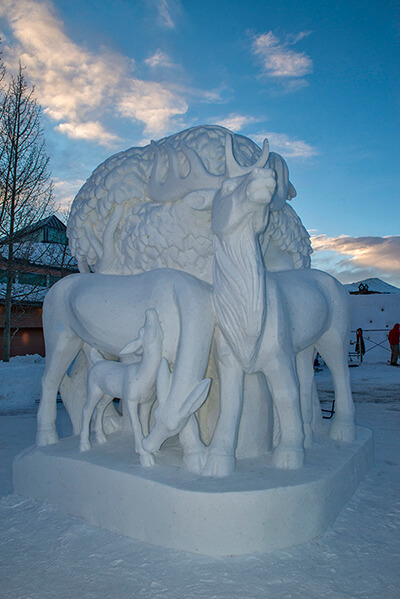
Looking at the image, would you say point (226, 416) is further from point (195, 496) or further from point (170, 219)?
point (170, 219)

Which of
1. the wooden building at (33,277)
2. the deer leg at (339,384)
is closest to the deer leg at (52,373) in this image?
the deer leg at (339,384)

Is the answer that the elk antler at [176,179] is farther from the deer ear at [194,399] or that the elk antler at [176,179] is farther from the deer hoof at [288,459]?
the deer hoof at [288,459]

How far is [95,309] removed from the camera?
9.62 feet

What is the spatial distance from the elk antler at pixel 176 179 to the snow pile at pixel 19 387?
5187mm

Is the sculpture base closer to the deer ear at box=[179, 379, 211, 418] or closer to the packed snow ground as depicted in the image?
the packed snow ground

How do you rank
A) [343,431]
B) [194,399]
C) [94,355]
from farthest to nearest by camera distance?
[343,431] < [94,355] < [194,399]

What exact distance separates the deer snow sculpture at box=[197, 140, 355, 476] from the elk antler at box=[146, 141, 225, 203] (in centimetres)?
33

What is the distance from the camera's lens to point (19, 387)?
→ 758cm

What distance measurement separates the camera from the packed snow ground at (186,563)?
6.28ft

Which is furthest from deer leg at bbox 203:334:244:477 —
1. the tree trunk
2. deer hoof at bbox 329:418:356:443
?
the tree trunk

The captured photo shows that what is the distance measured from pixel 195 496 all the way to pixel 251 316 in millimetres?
941

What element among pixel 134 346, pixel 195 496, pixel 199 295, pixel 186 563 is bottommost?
pixel 186 563

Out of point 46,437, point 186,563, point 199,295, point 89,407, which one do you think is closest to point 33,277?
point 46,437

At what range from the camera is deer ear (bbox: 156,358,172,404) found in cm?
250
